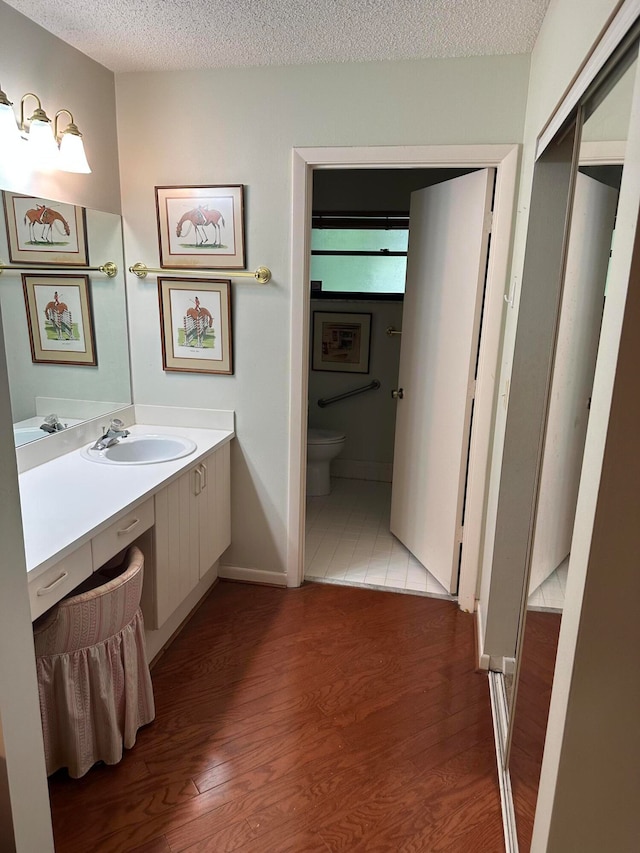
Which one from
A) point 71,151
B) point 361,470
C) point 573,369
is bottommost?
point 361,470

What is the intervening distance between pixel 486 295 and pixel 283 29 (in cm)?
132

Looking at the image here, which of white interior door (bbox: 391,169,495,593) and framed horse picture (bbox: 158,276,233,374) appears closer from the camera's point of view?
white interior door (bbox: 391,169,495,593)

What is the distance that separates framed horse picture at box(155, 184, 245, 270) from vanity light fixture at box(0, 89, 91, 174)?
444 mm

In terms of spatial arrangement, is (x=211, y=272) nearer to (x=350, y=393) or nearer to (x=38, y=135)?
(x=38, y=135)

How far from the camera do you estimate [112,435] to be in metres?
2.61

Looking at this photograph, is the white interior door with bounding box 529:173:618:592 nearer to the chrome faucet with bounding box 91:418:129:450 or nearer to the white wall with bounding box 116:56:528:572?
the white wall with bounding box 116:56:528:572

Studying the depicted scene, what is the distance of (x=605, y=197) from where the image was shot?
1133mm

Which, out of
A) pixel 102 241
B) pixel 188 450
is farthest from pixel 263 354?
pixel 102 241

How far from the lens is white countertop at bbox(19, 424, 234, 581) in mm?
1604

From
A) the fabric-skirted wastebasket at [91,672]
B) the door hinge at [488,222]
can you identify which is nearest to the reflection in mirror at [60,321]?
the fabric-skirted wastebasket at [91,672]

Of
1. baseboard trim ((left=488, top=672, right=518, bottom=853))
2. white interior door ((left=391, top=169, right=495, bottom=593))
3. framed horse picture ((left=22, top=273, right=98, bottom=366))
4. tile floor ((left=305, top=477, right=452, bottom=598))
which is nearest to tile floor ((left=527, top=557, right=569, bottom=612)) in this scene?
baseboard trim ((left=488, top=672, right=518, bottom=853))

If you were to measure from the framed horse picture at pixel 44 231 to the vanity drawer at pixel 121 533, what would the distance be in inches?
42.9

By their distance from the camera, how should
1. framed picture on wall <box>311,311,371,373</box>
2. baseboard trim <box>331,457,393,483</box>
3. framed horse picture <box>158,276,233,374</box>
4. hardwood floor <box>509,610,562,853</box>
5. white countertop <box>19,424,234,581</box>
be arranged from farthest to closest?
baseboard trim <box>331,457,393,483</box>
framed picture on wall <box>311,311,371,373</box>
framed horse picture <box>158,276,233,374</box>
white countertop <box>19,424,234,581</box>
hardwood floor <box>509,610,562,853</box>

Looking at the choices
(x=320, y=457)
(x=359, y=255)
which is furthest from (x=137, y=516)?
(x=359, y=255)
